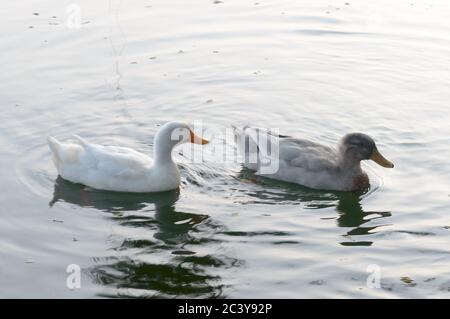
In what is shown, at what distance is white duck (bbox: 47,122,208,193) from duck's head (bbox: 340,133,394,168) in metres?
1.79

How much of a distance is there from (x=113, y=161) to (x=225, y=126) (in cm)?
231

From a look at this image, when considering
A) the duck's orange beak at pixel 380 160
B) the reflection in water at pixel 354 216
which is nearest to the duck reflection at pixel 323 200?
the reflection in water at pixel 354 216

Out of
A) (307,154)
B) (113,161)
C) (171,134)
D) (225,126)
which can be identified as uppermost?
(171,134)

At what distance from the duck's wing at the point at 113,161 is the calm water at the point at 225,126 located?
1.03 ft

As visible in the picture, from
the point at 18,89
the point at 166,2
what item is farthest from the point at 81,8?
the point at 18,89

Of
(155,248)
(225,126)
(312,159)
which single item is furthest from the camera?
(225,126)

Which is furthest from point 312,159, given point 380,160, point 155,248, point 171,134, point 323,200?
point 155,248

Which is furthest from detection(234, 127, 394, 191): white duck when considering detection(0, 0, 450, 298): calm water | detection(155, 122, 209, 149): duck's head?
detection(155, 122, 209, 149): duck's head

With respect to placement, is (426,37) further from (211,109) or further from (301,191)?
(301,191)

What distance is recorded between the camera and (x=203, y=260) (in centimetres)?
818

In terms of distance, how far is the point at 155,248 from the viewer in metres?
8.41

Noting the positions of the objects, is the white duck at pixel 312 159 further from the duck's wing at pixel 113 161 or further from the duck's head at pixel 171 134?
the duck's wing at pixel 113 161

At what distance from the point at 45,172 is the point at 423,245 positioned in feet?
14.6

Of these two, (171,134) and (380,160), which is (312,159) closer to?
(380,160)
